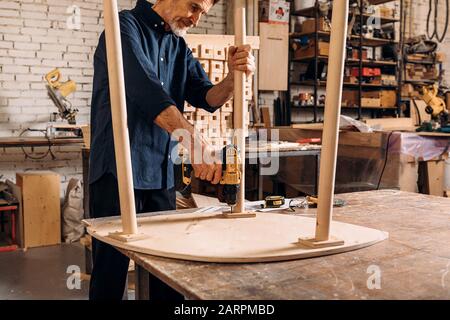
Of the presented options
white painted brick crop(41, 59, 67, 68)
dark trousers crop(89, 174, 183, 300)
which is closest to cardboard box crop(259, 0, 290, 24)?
white painted brick crop(41, 59, 67, 68)

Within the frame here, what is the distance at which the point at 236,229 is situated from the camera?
1.28 metres

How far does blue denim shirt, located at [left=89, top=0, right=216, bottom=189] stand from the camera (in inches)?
60.9

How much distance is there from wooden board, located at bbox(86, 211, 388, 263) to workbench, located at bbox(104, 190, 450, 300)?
2 centimetres

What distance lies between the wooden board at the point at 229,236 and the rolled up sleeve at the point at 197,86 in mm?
652

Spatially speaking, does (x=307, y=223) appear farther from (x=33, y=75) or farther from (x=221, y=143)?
(x=33, y=75)

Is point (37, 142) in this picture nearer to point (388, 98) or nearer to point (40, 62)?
point (40, 62)

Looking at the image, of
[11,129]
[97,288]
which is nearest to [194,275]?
[97,288]

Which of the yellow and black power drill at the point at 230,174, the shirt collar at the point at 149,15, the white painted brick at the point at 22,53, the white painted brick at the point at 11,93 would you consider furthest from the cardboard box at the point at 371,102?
the yellow and black power drill at the point at 230,174

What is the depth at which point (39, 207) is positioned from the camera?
3.99 metres

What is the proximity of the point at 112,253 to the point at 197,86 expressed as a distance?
0.79 metres

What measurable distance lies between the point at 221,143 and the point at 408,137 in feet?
5.33

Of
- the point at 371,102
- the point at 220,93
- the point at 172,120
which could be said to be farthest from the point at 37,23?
the point at 371,102

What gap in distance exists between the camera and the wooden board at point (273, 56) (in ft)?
20.0

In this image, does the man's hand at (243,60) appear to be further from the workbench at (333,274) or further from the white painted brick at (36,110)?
the white painted brick at (36,110)
